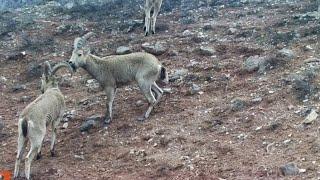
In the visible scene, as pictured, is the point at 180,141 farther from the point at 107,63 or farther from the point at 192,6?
the point at 192,6

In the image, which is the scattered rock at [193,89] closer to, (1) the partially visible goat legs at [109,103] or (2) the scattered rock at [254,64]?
(2) the scattered rock at [254,64]

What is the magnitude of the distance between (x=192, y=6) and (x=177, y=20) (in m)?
2.02

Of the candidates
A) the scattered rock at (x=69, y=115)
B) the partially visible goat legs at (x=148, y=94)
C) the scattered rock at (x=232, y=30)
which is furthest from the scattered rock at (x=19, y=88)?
the scattered rock at (x=232, y=30)

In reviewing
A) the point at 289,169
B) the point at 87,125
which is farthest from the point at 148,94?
the point at 289,169

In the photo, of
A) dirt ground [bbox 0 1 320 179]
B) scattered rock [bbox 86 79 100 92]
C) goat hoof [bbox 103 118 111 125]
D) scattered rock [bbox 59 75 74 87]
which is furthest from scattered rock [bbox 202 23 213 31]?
goat hoof [bbox 103 118 111 125]

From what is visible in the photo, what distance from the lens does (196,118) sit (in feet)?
38.9

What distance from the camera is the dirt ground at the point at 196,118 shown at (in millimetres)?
9907

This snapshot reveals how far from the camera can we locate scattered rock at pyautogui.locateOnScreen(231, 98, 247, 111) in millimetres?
11773

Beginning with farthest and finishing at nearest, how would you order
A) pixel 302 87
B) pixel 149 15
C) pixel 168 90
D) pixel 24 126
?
pixel 149 15 → pixel 168 90 → pixel 302 87 → pixel 24 126

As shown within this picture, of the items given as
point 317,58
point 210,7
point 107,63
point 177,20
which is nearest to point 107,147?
point 107,63

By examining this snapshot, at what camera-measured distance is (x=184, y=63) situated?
15.0m

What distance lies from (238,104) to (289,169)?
301cm

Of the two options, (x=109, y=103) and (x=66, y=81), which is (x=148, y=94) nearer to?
(x=109, y=103)

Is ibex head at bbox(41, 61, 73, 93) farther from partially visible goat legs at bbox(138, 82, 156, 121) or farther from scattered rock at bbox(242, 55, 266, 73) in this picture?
scattered rock at bbox(242, 55, 266, 73)
